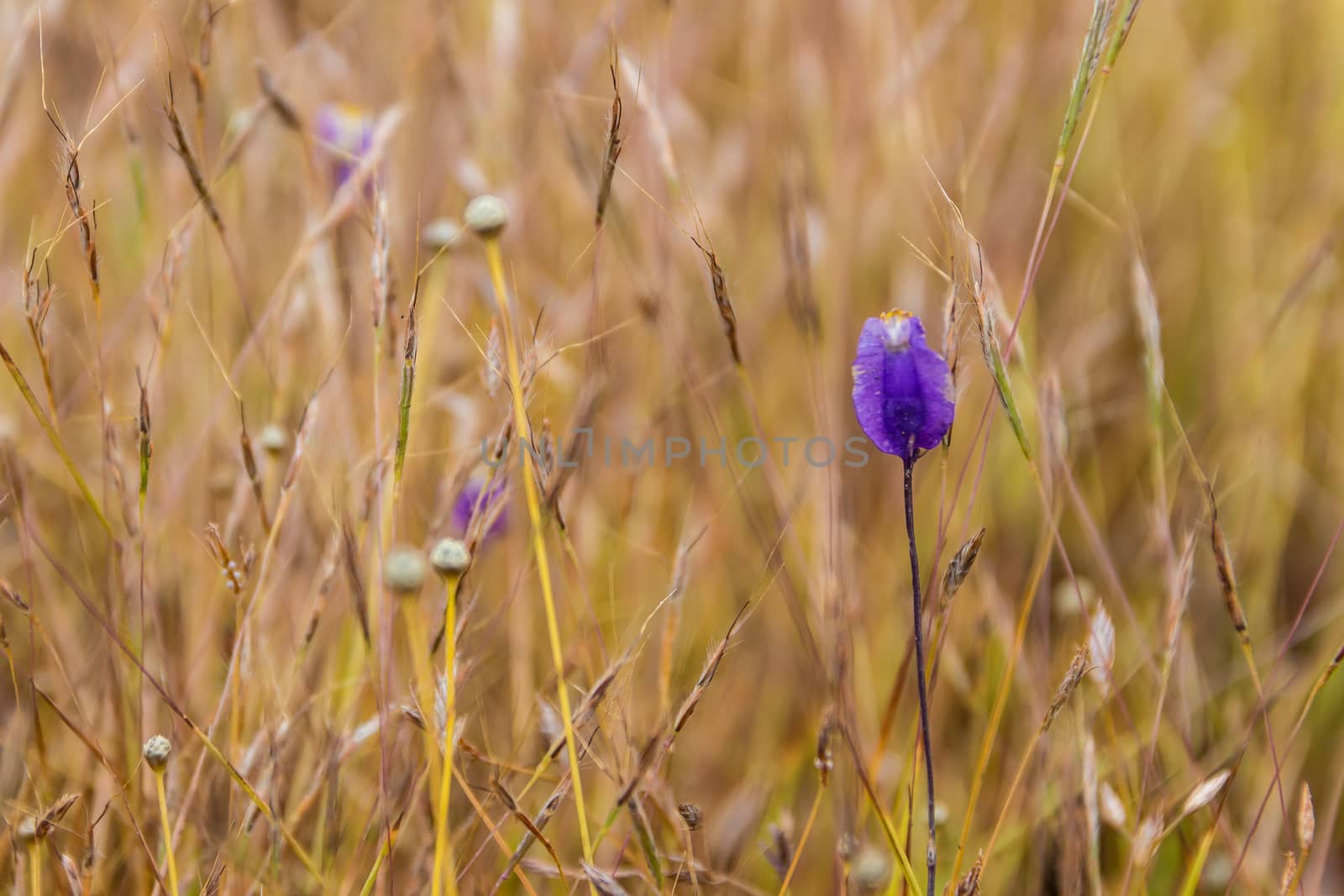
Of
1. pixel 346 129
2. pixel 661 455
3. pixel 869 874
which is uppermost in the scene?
pixel 346 129

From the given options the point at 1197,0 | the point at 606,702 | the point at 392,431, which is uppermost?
the point at 1197,0

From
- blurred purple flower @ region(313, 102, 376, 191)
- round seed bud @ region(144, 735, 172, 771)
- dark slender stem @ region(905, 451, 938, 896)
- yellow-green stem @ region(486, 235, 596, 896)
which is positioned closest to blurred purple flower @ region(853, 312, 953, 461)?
dark slender stem @ region(905, 451, 938, 896)

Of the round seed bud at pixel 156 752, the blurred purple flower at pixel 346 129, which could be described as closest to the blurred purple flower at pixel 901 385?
the round seed bud at pixel 156 752

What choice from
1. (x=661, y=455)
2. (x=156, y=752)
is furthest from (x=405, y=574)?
(x=661, y=455)

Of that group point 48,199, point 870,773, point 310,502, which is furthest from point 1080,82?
point 48,199

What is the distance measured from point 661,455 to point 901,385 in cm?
52

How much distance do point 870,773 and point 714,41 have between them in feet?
3.60

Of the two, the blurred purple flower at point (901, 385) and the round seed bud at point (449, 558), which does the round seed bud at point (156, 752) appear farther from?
the blurred purple flower at point (901, 385)

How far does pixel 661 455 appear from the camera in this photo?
0.99 meters

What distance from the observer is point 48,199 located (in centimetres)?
114

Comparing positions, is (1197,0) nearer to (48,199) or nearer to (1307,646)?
(1307,646)

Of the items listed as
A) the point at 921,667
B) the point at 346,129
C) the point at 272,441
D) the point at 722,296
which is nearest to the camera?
the point at 921,667

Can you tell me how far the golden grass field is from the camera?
22.5 inches

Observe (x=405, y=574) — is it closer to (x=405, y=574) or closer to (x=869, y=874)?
(x=405, y=574)
